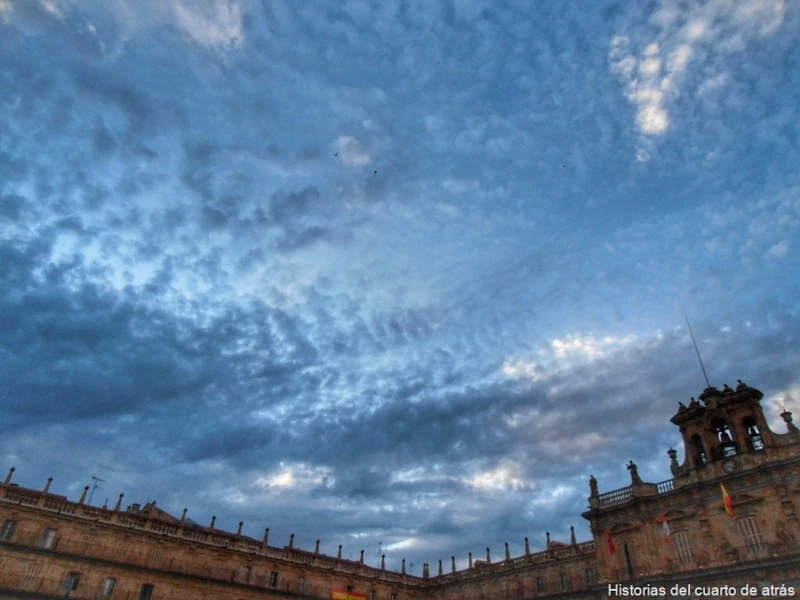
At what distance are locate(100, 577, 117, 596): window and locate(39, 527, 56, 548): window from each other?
15.2ft

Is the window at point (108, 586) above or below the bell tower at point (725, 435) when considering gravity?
below

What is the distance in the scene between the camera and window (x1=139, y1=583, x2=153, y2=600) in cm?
4038

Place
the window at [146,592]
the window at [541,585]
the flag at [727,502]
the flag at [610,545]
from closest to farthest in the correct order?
1. the flag at [727,502]
2. the flag at [610,545]
3. the window at [146,592]
4. the window at [541,585]

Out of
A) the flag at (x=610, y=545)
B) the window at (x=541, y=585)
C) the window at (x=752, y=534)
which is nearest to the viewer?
the window at (x=752, y=534)

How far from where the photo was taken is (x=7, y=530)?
37312 millimetres

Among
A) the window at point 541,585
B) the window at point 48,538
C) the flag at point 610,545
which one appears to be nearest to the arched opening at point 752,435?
the flag at point 610,545

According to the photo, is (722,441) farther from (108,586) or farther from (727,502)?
(108,586)

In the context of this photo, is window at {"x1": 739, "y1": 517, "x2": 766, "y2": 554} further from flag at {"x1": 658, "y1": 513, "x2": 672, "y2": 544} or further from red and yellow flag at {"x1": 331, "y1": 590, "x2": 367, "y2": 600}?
red and yellow flag at {"x1": 331, "y1": 590, "x2": 367, "y2": 600}

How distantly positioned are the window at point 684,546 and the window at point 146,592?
36.9 meters

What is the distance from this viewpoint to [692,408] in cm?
3741

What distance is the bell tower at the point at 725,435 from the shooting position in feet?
106

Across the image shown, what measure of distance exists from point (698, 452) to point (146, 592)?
4054 centimetres

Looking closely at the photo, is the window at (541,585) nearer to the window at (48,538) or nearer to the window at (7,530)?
the window at (48,538)

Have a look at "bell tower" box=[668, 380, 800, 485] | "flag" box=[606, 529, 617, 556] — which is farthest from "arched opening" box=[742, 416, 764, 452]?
"flag" box=[606, 529, 617, 556]
